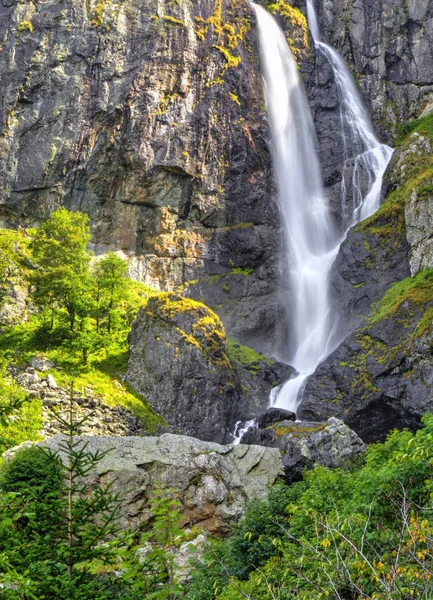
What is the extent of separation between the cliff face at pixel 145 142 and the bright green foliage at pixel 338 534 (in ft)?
76.7

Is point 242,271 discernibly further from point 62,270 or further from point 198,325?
point 62,270

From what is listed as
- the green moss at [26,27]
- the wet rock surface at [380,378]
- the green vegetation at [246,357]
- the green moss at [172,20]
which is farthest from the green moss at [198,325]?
the green moss at [26,27]

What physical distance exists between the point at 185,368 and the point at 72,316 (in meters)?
5.98

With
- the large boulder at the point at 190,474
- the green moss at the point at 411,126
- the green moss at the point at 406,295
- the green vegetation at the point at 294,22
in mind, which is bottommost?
the large boulder at the point at 190,474

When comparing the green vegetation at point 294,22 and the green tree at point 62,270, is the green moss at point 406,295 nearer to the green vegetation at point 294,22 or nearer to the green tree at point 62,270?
the green tree at point 62,270

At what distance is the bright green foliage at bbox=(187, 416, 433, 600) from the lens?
5.43 meters

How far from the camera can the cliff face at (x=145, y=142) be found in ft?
120

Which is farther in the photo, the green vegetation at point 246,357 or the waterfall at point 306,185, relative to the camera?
the waterfall at point 306,185

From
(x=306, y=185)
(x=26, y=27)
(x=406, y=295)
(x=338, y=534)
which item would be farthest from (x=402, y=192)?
(x=338, y=534)

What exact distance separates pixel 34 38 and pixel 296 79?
63.3ft

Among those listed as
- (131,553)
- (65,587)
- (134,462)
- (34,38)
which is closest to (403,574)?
(131,553)

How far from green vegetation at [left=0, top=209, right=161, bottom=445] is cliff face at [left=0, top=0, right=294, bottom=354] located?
292 inches

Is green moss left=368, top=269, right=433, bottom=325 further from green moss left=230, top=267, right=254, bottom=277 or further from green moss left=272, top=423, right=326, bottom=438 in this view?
green moss left=230, top=267, right=254, bottom=277

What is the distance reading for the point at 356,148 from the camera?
40.7m
